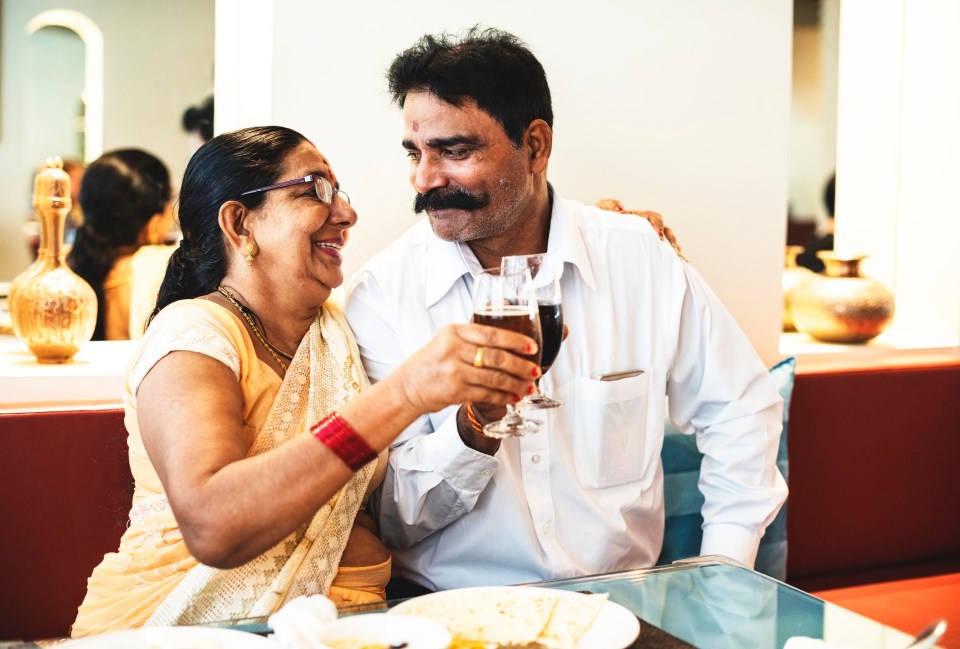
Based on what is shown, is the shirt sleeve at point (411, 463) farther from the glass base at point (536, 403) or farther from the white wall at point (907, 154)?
the white wall at point (907, 154)

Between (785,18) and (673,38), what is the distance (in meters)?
0.37

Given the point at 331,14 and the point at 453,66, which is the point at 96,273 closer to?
the point at 331,14

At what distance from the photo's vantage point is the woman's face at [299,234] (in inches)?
72.2

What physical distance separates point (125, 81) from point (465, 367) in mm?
3505

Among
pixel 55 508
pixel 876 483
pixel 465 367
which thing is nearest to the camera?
pixel 465 367

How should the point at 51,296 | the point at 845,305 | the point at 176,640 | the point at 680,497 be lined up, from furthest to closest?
the point at 845,305
the point at 680,497
the point at 51,296
the point at 176,640

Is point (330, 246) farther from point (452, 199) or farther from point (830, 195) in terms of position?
point (830, 195)

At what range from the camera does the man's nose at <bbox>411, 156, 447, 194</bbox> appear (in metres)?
2.06

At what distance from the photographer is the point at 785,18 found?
2801 mm

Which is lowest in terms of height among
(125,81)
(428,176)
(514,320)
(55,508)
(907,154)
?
(55,508)

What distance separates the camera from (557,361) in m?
2.11

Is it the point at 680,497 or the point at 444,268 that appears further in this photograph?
the point at 680,497

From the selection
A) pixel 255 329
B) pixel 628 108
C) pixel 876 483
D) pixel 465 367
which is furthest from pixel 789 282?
pixel 465 367

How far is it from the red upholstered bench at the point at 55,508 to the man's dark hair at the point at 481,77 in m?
0.99
